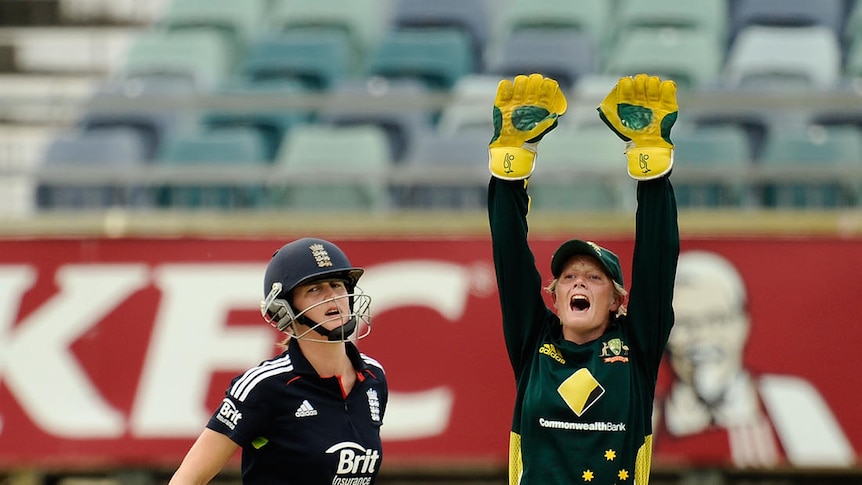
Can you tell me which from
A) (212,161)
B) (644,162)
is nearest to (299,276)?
(644,162)

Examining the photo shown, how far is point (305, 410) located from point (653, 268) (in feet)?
3.40

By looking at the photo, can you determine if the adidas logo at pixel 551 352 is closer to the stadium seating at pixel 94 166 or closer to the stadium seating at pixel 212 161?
the stadium seating at pixel 212 161

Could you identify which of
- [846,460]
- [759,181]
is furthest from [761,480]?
[759,181]

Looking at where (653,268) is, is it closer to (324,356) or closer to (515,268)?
(515,268)

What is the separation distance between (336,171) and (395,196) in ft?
1.73

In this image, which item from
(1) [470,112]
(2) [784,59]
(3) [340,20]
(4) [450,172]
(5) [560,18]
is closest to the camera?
(4) [450,172]

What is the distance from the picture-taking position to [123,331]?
309 inches

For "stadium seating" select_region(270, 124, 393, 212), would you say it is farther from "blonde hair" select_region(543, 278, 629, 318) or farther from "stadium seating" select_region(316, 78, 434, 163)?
"blonde hair" select_region(543, 278, 629, 318)

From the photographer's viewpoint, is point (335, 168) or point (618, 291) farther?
point (335, 168)

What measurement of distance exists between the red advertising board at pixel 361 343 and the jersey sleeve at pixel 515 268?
12.2ft

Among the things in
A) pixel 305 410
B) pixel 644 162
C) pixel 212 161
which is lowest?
pixel 305 410

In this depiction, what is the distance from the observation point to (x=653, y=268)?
3.80 metres

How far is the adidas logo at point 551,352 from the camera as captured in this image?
3.83 meters

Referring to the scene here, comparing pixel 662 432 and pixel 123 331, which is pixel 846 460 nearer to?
pixel 662 432
